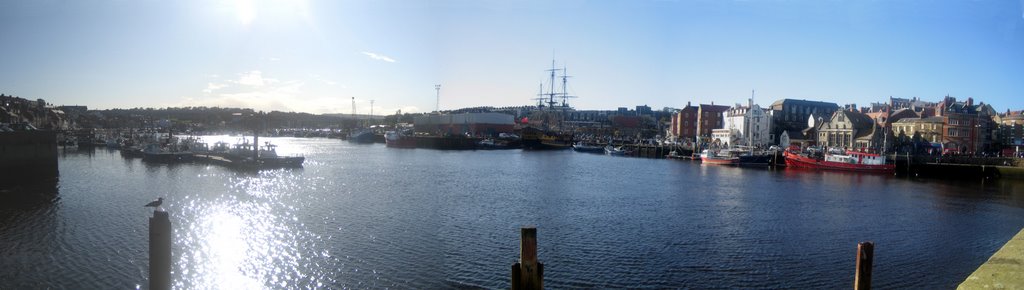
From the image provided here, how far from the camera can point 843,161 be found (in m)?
51.1

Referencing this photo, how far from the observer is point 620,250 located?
1648 centimetres

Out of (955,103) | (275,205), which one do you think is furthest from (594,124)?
(275,205)

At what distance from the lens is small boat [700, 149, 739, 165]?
57781 mm

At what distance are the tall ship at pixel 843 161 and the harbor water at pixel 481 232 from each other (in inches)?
545

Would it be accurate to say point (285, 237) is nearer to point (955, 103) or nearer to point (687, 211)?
point (687, 211)

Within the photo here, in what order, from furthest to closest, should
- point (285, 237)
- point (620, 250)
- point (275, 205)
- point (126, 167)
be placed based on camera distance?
point (126, 167) → point (275, 205) → point (285, 237) → point (620, 250)

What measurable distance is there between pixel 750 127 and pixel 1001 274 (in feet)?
231

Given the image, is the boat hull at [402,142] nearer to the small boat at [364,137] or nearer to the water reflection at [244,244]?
the small boat at [364,137]

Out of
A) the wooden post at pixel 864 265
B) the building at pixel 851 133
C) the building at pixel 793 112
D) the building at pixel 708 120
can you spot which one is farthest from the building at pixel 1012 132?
the wooden post at pixel 864 265

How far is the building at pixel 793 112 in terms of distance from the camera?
7638 cm

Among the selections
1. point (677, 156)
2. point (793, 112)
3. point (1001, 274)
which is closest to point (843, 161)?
point (677, 156)

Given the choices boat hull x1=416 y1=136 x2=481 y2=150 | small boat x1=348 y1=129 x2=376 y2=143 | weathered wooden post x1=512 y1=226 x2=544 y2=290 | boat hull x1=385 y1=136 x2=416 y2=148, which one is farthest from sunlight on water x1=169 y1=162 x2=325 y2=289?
small boat x1=348 y1=129 x2=376 y2=143

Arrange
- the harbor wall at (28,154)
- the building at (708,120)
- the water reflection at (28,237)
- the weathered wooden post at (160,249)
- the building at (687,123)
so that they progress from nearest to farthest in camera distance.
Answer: the weathered wooden post at (160,249) < the water reflection at (28,237) < the harbor wall at (28,154) < the building at (708,120) < the building at (687,123)

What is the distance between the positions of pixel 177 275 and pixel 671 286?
36.4ft
